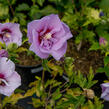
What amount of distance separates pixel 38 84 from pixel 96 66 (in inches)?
23.0

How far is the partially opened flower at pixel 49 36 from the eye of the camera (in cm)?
84

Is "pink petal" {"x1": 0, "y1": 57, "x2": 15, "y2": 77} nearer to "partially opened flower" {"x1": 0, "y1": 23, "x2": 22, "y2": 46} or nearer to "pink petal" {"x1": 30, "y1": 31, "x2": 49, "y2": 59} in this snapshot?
"pink petal" {"x1": 30, "y1": 31, "x2": 49, "y2": 59}

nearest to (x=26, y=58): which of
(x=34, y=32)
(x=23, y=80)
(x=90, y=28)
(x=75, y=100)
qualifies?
(x=23, y=80)

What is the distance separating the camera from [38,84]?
48.3 inches

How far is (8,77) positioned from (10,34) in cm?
38

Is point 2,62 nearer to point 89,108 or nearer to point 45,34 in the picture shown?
point 45,34

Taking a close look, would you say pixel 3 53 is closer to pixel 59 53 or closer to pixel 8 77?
pixel 8 77

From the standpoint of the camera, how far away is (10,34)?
1184mm

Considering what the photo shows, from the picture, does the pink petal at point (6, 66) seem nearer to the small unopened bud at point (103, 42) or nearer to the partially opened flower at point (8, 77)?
the partially opened flower at point (8, 77)

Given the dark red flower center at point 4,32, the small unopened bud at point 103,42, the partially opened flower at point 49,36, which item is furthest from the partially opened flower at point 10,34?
the small unopened bud at point 103,42

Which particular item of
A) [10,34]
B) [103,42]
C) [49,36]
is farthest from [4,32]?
[103,42]

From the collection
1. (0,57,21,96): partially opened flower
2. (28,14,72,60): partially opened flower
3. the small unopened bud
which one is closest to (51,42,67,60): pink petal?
(28,14,72,60): partially opened flower

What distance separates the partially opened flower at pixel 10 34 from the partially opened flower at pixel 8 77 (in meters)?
0.32

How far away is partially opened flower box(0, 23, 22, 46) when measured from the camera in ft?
3.74
